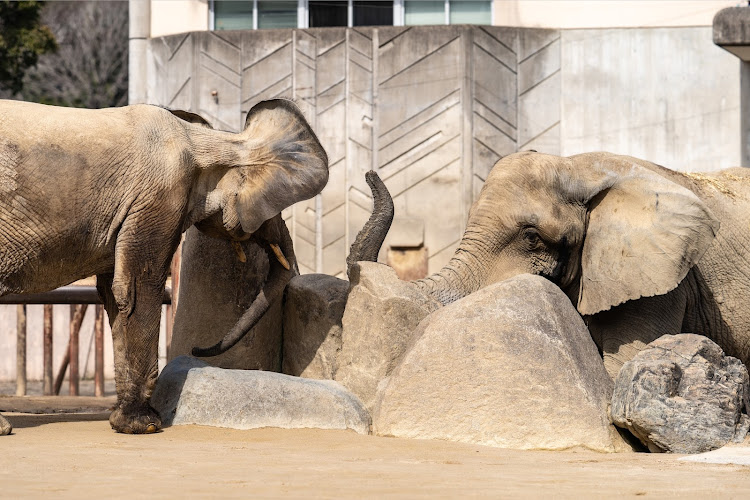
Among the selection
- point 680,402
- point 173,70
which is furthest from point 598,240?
point 173,70

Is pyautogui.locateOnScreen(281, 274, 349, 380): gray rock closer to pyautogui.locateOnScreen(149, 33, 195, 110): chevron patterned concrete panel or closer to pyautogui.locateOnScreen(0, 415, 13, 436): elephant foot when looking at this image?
pyautogui.locateOnScreen(0, 415, 13, 436): elephant foot

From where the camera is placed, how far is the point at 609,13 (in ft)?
59.5

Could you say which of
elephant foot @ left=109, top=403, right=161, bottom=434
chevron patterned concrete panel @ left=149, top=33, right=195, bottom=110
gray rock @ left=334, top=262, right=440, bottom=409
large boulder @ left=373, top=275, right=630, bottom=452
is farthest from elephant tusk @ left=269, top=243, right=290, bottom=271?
chevron patterned concrete panel @ left=149, top=33, right=195, bottom=110

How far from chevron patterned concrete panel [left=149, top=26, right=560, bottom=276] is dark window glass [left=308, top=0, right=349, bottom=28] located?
97 centimetres

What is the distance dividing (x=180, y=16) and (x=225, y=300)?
33.6 ft

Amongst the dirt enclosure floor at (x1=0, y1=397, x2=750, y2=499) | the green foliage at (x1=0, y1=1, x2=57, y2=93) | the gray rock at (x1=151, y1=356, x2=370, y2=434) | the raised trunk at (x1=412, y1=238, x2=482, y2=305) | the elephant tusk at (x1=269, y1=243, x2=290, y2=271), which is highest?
the green foliage at (x1=0, y1=1, x2=57, y2=93)

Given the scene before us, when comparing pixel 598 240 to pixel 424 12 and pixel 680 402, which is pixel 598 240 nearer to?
pixel 680 402

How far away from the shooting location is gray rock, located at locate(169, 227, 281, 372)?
9445 millimetres

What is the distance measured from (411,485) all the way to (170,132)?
3180mm

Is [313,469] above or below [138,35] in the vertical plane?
below

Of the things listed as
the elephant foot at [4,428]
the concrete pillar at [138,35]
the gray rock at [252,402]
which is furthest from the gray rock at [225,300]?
the concrete pillar at [138,35]

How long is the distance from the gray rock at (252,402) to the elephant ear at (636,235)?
5.74 feet

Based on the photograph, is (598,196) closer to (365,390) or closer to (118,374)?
(365,390)

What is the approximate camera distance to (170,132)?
8219 millimetres
